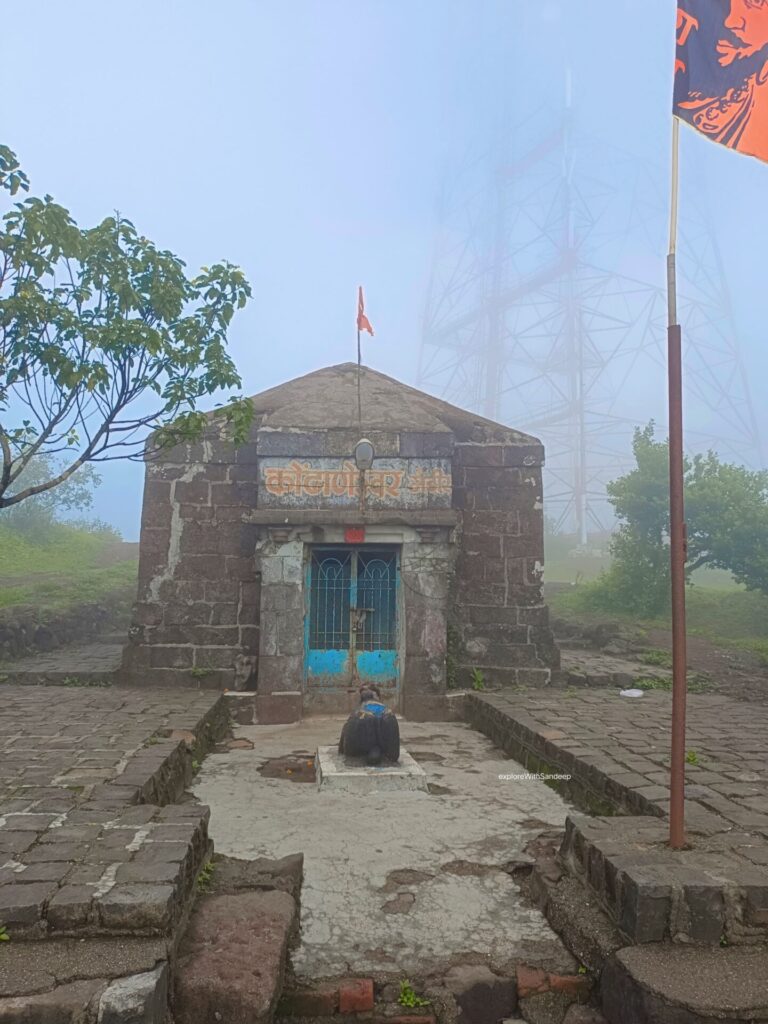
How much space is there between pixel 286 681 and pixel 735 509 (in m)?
12.1

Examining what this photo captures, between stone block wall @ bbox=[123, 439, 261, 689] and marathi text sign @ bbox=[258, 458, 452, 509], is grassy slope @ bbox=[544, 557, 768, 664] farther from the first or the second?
stone block wall @ bbox=[123, 439, 261, 689]

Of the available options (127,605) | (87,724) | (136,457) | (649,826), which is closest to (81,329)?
(136,457)

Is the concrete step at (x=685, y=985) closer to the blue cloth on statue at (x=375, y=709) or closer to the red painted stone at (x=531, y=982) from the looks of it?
the red painted stone at (x=531, y=982)

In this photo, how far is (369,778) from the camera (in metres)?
6.05

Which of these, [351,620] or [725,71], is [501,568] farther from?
[725,71]

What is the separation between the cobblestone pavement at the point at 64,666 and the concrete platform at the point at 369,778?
4.58 metres

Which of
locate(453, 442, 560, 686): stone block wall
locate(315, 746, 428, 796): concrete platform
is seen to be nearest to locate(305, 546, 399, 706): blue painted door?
locate(453, 442, 560, 686): stone block wall

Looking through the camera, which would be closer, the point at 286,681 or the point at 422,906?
the point at 422,906

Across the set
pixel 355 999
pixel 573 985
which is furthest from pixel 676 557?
pixel 355 999

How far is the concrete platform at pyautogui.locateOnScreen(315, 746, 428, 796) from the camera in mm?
6039

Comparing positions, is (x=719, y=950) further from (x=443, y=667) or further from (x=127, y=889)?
(x=443, y=667)

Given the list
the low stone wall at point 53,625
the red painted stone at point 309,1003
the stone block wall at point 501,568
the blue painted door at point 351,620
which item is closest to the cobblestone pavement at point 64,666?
the low stone wall at point 53,625

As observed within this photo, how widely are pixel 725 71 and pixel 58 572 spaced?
708 inches

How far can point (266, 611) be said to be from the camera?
930 cm
